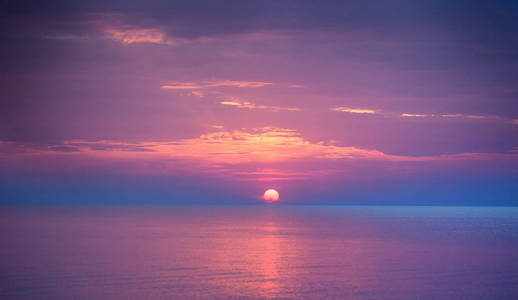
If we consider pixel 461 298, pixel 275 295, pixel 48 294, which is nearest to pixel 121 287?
pixel 48 294

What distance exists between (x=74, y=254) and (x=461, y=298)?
3944 centimetres

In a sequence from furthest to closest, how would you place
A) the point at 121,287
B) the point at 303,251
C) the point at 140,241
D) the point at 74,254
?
the point at 140,241 < the point at 303,251 < the point at 74,254 < the point at 121,287

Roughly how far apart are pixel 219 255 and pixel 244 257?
3073 millimetres

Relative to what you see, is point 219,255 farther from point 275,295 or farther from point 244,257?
point 275,295

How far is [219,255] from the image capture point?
57.6 metres

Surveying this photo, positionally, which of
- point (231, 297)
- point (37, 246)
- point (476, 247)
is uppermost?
point (231, 297)

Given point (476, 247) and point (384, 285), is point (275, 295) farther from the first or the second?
point (476, 247)

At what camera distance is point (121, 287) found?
3788cm

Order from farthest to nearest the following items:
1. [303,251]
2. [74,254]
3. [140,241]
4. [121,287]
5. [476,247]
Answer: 1. [140,241]
2. [476,247]
3. [303,251]
4. [74,254]
5. [121,287]

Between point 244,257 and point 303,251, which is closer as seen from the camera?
point 244,257

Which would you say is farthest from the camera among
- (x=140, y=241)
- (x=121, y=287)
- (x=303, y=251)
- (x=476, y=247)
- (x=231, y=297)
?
(x=140, y=241)

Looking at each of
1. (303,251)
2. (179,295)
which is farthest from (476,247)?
(179,295)

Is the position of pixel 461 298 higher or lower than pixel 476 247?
higher

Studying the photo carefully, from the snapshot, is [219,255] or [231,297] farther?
[219,255]
